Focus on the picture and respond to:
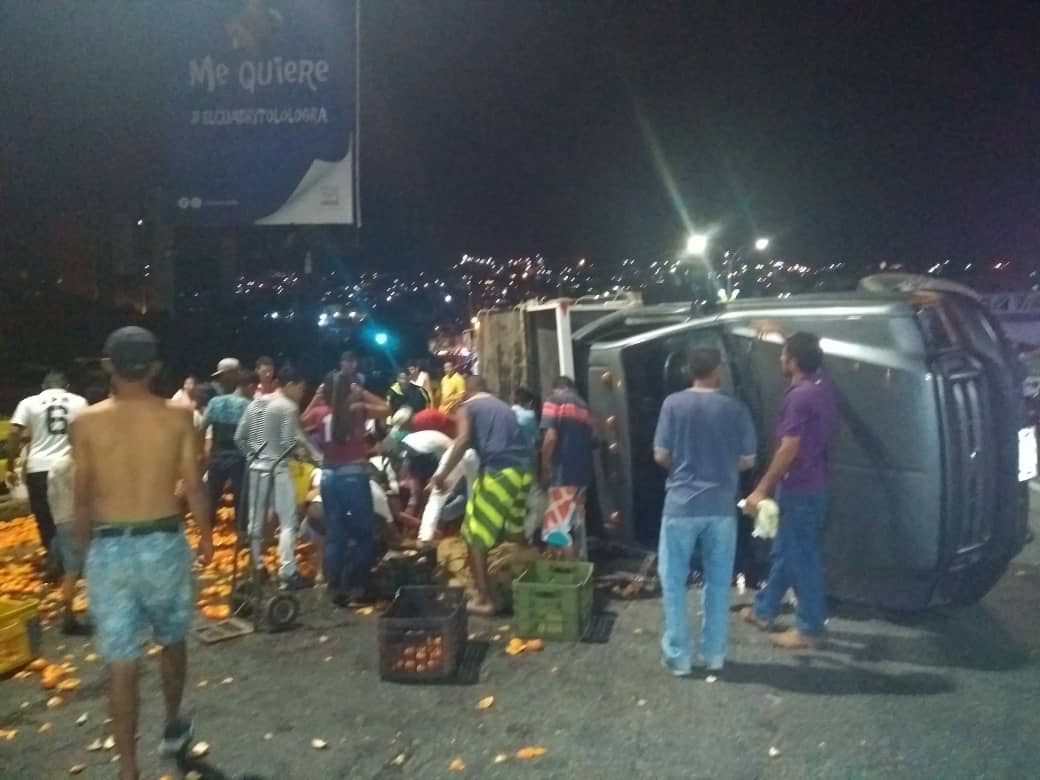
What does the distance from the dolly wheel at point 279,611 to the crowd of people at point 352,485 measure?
50 cm

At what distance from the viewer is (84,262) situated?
23.9m

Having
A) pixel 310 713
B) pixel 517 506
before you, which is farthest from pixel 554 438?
pixel 310 713

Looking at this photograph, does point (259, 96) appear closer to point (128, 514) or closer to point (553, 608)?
point (553, 608)

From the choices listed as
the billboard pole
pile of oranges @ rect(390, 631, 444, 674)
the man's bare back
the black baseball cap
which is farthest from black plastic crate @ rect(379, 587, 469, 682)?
the billboard pole

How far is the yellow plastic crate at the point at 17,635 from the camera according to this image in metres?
6.26

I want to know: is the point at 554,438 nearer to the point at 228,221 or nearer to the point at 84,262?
the point at 228,221

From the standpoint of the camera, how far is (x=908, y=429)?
5.93m

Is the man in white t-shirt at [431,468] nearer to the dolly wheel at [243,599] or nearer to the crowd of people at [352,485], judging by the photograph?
the crowd of people at [352,485]

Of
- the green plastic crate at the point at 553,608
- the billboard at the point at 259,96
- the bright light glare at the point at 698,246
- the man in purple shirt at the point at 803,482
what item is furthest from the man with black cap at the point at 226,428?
the man in purple shirt at the point at 803,482

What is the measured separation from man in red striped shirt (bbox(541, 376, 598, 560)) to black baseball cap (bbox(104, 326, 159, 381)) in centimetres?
386

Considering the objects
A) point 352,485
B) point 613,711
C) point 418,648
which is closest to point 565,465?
point 352,485

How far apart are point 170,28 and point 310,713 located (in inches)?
361

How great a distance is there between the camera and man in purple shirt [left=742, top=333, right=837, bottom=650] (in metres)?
6.02

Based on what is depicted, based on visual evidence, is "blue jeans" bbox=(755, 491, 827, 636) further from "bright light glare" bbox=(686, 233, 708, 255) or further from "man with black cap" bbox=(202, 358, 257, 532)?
"man with black cap" bbox=(202, 358, 257, 532)
